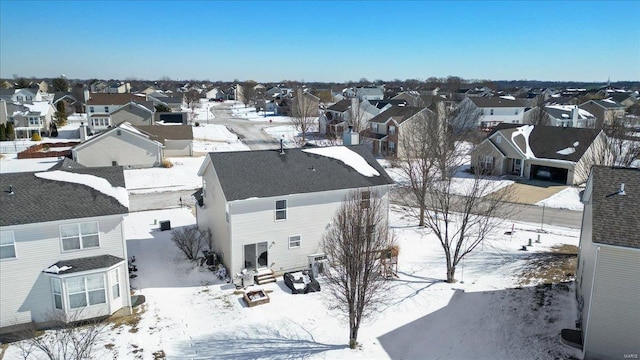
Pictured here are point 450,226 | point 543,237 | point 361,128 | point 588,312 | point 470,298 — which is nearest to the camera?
point 588,312

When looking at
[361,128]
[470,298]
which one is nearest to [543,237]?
[470,298]

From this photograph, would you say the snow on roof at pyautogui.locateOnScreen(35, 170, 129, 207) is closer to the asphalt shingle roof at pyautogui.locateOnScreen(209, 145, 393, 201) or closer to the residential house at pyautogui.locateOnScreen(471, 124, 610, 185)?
the asphalt shingle roof at pyautogui.locateOnScreen(209, 145, 393, 201)

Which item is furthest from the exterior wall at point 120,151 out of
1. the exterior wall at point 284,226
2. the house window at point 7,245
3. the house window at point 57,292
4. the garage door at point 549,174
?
the garage door at point 549,174

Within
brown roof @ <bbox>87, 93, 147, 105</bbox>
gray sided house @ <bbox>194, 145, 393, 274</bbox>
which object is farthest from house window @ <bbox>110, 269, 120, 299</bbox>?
brown roof @ <bbox>87, 93, 147, 105</bbox>

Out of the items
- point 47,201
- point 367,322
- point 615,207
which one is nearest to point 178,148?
point 47,201

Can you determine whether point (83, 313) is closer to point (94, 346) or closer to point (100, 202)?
point (94, 346)
